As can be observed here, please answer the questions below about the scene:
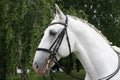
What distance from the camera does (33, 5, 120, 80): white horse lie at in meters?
4.90

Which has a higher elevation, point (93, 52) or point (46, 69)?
point (93, 52)

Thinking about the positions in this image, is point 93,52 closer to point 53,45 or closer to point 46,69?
point 53,45

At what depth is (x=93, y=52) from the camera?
4980 millimetres

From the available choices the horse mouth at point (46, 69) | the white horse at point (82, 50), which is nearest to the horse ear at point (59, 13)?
the white horse at point (82, 50)

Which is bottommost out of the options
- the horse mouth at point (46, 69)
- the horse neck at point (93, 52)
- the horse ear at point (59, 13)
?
the horse mouth at point (46, 69)

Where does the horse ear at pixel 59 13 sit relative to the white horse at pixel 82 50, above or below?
above

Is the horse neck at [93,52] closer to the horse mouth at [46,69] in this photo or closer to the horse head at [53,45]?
the horse head at [53,45]

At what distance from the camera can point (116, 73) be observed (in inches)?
195

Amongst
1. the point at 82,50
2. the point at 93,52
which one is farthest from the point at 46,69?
the point at 93,52

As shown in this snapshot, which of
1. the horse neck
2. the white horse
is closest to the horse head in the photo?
the white horse

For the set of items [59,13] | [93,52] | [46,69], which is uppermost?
[59,13]

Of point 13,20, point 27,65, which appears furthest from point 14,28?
point 27,65

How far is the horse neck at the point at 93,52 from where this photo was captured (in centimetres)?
494

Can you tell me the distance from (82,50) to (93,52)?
0.14 m
